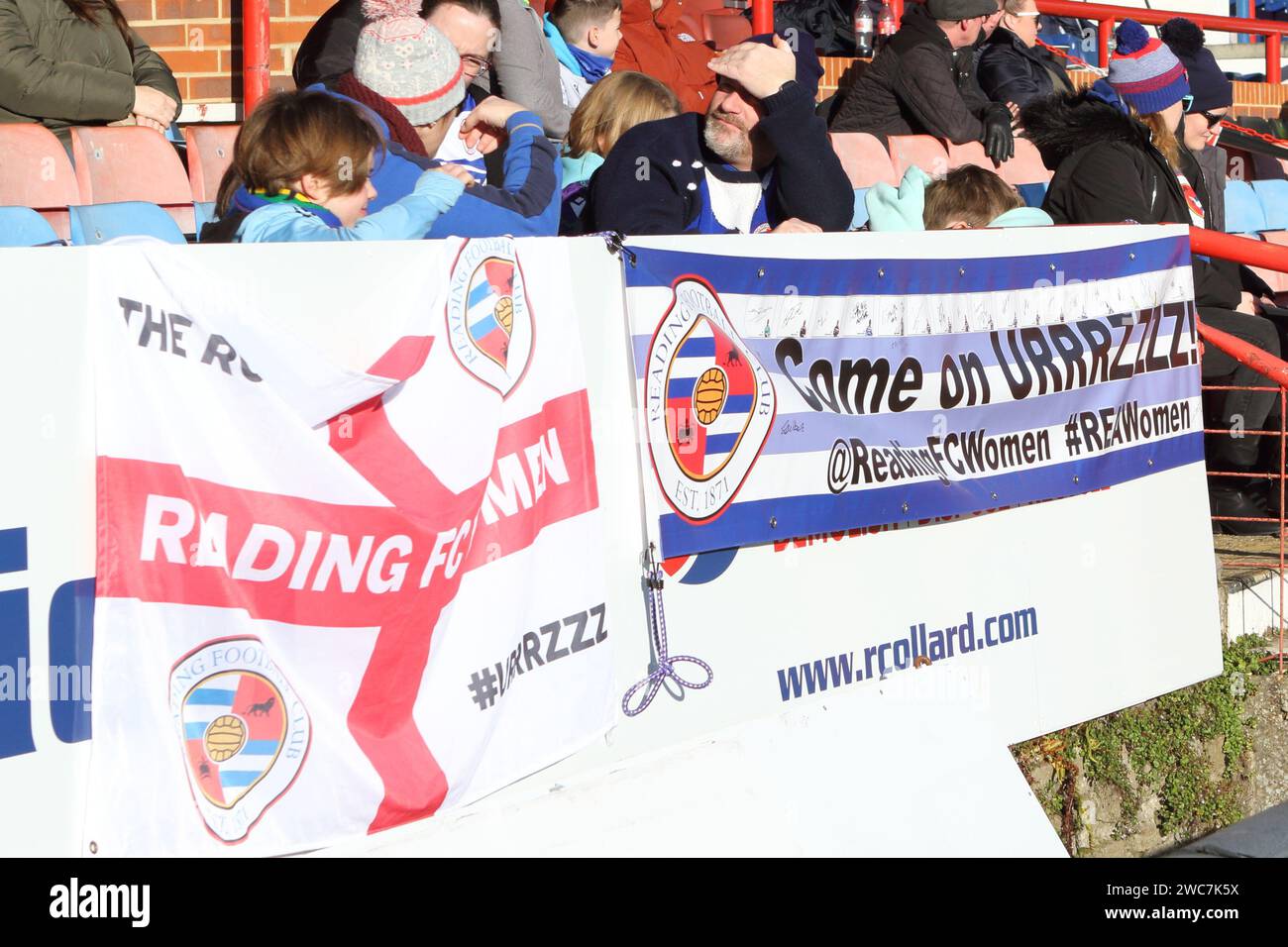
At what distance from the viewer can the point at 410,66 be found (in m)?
4.41

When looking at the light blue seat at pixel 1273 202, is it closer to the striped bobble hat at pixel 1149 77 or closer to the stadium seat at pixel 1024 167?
the stadium seat at pixel 1024 167

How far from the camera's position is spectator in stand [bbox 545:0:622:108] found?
6.31m

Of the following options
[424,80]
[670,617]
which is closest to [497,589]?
[670,617]

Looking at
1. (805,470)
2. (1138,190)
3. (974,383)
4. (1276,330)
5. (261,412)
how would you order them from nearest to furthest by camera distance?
(261,412)
(805,470)
(974,383)
(1138,190)
(1276,330)

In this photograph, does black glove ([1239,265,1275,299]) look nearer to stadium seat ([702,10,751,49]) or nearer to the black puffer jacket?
the black puffer jacket

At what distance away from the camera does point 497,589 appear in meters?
3.51

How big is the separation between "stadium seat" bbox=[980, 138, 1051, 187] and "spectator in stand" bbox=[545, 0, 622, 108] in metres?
2.48

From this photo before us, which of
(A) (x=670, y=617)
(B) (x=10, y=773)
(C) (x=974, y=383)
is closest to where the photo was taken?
(B) (x=10, y=773)

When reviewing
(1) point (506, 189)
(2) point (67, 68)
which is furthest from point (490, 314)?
(2) point (67, 68)

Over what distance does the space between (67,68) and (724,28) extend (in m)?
4.45

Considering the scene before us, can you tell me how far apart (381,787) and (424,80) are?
2.18 m

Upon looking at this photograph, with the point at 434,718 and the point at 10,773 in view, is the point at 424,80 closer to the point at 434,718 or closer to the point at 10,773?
the point at 434,718

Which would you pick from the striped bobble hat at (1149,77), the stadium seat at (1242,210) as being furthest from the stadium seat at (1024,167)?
the stadium seat at (1242,210)
